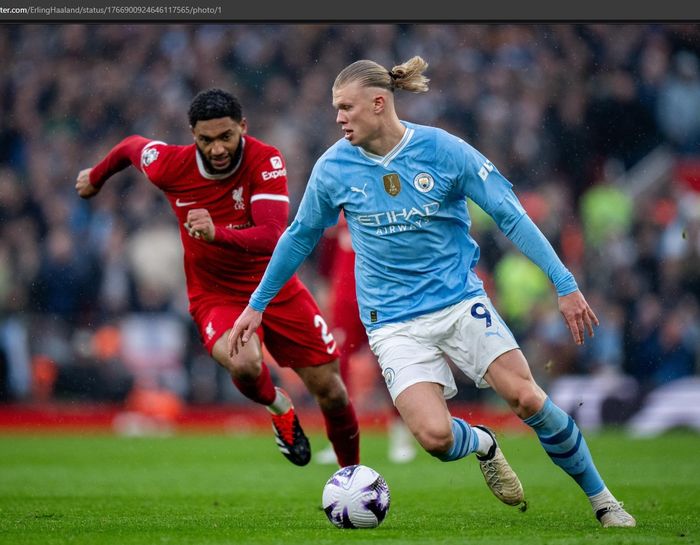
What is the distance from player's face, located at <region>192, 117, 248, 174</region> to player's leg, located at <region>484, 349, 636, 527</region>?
230cm

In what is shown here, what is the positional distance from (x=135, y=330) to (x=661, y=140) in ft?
27.3

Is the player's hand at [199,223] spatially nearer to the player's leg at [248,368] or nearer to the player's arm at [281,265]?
the player's arm at [281,265]

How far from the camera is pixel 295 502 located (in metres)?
7.95

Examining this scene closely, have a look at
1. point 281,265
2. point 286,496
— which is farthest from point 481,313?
point 286,496

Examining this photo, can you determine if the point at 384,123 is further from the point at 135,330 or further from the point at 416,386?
the point at 135,330

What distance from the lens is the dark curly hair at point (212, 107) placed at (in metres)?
7.19

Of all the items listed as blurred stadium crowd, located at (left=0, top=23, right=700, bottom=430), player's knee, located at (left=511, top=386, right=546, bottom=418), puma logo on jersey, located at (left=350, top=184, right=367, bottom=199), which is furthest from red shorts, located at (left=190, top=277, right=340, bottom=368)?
blurred stadium crowd, located at (left=0, top=23, right=700, bottom=430)

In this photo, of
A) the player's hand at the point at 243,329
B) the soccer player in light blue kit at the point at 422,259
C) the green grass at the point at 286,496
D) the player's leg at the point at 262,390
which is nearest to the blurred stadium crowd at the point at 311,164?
the green grass at the point at 286,496

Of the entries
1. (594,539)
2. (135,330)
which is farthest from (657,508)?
(135,330)

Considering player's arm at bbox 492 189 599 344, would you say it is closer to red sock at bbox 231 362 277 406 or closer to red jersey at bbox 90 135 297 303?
red jersey at bbox 90 135 297 303

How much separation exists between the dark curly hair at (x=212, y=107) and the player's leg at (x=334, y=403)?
1.81 m

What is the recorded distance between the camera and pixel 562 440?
6.13 m

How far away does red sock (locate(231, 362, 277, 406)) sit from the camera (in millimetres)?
7727

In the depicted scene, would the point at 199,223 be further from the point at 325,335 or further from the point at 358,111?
the point at 325,335
